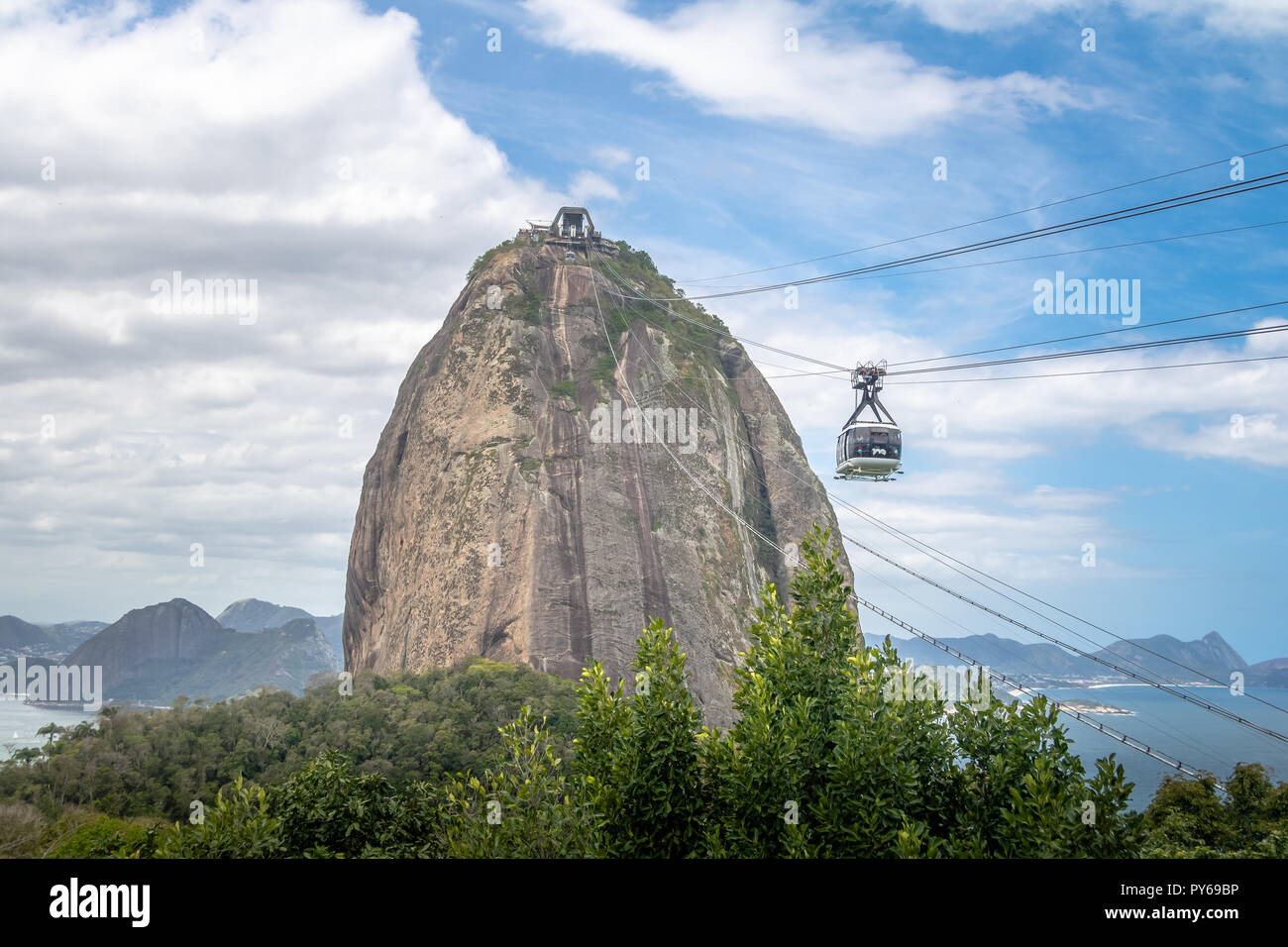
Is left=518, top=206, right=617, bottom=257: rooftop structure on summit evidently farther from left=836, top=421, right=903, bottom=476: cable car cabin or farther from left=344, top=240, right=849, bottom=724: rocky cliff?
left=836, top=421, right=903, bottom=476: cable car cabin

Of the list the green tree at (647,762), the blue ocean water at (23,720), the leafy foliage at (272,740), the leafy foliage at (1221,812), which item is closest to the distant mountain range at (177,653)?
the blue ocean water at (23,720)

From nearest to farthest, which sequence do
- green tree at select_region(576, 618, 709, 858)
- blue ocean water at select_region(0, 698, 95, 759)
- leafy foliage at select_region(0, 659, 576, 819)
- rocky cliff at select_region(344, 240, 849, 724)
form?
green tree at select_region(576, 618, 709, 858)
leafy foliage at select_region(0, 659, 576, 819)
blue ocean water at select_region(0, 698, 95, 759)
rocky cliff at select_region(344, 240, 849, 724)

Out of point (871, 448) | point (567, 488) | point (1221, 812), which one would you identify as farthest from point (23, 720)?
point (1221, 812)

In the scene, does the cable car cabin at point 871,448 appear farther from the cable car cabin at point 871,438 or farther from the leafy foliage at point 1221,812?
the leafy foliage at point 1221,812

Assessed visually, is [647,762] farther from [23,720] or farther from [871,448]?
[23,720]

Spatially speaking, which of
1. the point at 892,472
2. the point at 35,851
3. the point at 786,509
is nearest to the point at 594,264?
the point at 786,509

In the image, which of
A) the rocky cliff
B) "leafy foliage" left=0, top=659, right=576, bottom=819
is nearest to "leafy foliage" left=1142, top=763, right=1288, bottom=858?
"leafy foliage" left=0, top=659, right=576, bottom=819
